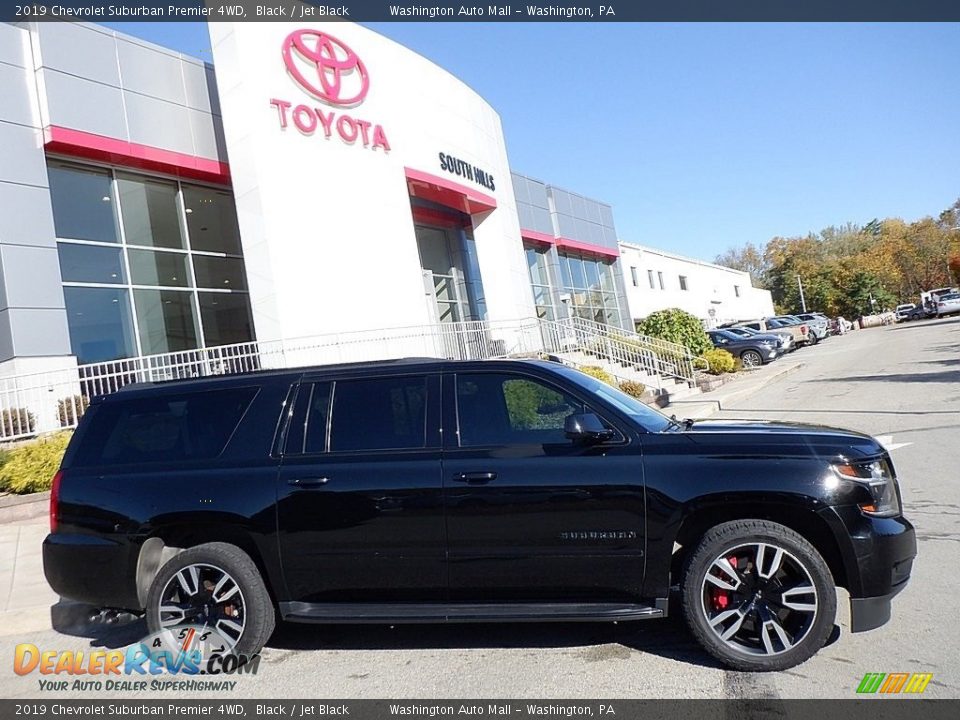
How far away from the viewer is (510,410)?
4.40m

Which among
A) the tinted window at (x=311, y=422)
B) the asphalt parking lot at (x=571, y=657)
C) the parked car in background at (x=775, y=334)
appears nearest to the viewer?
the asphalt parking lot at (x=571, y=657)

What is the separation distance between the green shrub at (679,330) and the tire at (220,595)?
20.9 meters

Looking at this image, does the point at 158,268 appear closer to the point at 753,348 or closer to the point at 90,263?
the point at 90,263

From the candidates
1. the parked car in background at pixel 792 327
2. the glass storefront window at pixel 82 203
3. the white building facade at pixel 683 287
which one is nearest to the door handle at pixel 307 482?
the glass storefront window at pixel 82 203

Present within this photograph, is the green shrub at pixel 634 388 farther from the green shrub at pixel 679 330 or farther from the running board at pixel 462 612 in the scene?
the running board at pixel 462 612

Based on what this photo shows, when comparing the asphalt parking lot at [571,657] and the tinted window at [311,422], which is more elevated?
the tinted window at [311,422]

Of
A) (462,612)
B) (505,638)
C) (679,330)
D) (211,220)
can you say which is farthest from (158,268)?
(679,330)

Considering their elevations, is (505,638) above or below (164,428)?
below

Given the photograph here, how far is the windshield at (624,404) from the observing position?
438 centimetres

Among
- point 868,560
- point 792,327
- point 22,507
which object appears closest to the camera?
point 868,560

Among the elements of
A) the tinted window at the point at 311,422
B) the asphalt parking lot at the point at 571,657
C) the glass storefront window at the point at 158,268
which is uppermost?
the glass storefront window at the point at 158,268

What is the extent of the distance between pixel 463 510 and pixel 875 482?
2205 millimetres

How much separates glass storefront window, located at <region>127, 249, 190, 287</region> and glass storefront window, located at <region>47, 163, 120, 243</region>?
2.06 feet

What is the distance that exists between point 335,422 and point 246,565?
988 millimetres
